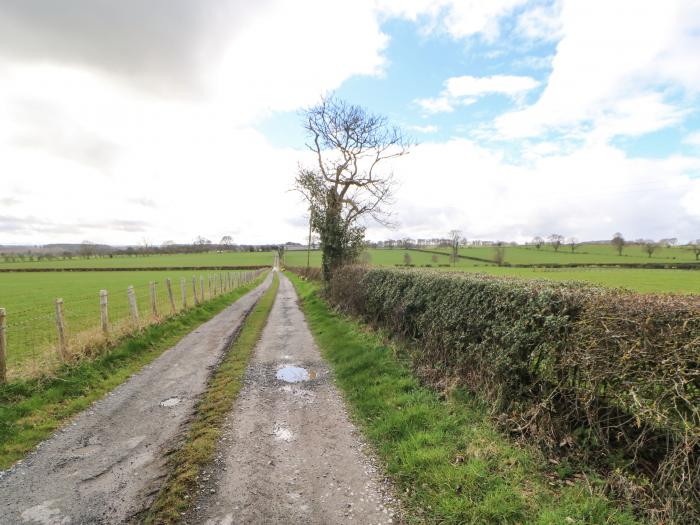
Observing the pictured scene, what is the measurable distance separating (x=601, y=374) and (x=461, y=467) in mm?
1869

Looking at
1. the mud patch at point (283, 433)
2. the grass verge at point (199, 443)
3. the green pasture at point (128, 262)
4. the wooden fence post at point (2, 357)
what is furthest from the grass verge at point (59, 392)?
the green pasture at point (128, 262)

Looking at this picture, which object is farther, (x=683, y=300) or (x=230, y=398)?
(x=230, y=398)

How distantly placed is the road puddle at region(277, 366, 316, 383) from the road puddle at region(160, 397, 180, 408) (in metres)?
2.11

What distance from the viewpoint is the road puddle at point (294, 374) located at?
8031 mm

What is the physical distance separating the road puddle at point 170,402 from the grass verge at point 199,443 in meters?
0.45

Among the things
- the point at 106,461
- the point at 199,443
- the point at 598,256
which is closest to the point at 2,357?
the point at 106,461

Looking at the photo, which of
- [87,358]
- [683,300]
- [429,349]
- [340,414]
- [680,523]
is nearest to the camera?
[680,523]

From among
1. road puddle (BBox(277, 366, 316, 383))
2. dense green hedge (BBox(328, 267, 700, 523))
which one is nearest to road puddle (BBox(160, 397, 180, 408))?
road puddle (BBox(277, 366, 316, 383))

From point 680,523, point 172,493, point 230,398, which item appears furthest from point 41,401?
point 680,523

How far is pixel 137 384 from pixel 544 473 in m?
7.74

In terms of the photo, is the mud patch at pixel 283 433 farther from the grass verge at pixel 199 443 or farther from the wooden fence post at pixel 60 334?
the wooden fence post at pixel 60 334

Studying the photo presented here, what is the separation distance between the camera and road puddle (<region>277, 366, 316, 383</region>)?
8031 mm

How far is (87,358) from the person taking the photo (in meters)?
8.48

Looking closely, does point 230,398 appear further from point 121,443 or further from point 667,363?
point 667,363
